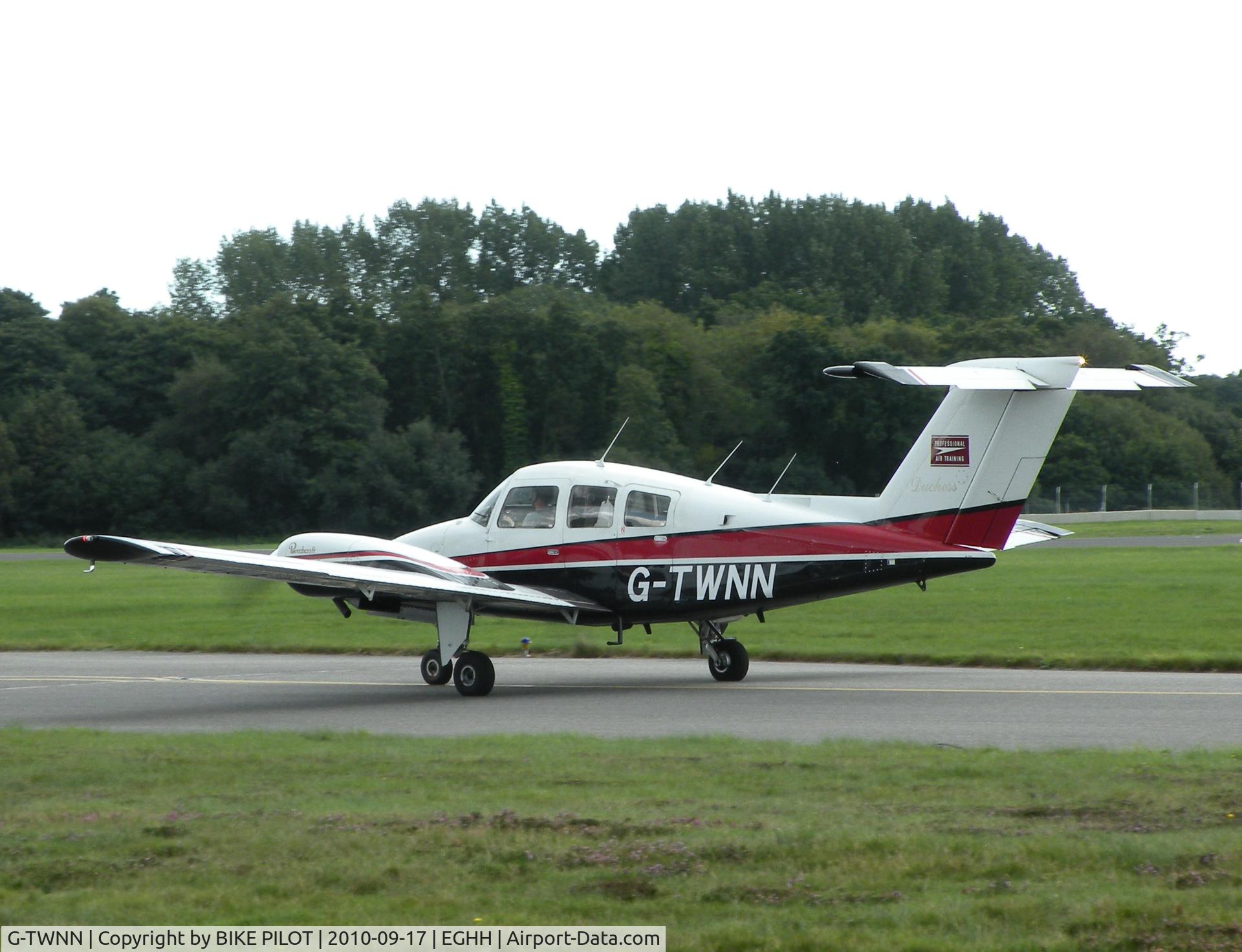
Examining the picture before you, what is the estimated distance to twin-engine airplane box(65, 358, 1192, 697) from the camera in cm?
1636

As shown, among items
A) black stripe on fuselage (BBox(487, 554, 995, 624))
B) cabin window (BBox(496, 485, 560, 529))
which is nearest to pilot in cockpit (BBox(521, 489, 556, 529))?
cabin window (BBox(496, 485, 560, 529))

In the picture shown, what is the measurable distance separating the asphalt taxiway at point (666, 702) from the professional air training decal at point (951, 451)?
2634 mm

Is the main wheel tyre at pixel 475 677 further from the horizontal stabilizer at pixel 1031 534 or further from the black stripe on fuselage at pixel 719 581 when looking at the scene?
the horizontal stabilizer at pixel 1031 534

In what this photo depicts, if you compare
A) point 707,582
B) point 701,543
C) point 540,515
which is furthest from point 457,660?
point 701,543

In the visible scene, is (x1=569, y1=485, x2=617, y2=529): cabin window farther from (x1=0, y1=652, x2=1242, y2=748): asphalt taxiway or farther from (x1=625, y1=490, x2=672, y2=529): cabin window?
(x1=0, y1=652, x2=1242, y2=748): asphalt taxiway

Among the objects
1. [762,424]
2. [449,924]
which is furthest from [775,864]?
[762,424]

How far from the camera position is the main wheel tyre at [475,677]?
1717 cm

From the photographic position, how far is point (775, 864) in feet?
24.8

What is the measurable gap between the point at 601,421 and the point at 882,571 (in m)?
47.4

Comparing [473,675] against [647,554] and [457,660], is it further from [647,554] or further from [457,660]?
[647,554]

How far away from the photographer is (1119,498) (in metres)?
61.8

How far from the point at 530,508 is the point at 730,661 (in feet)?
10.7

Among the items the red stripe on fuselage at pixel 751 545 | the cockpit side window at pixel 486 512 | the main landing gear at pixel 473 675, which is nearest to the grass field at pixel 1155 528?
the red stripe on fuselage at pixel 751 545

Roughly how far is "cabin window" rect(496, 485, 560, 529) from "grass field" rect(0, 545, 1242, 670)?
2.15 m
